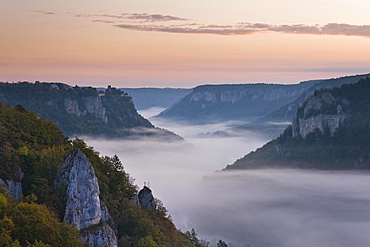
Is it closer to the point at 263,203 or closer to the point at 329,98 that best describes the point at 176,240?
the point at 263,203

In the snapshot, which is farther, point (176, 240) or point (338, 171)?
point (338, 171)

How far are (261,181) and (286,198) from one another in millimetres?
21803

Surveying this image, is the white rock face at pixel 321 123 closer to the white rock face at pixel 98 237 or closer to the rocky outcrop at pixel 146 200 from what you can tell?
the rocky outcrop at pixel 146 200

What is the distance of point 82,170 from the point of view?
51.0m

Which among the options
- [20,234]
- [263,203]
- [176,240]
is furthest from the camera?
[263,203]

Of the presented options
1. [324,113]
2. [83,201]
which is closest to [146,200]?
[83,201]

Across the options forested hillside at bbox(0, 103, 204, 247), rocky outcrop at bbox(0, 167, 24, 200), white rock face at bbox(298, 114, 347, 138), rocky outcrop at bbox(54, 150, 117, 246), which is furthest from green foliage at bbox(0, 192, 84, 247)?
white rock face at bbox(298, 114, 347, 138)

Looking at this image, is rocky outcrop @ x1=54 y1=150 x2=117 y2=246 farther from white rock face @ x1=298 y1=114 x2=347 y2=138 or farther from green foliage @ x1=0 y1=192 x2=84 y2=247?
white rock face @ x1=298 y1=114 x2=347 y2=138

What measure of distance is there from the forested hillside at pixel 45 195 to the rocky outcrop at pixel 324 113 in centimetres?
12343

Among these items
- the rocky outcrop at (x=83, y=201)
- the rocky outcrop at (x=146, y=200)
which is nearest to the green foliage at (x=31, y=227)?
the rocky outcrop at (x=83, y=201)

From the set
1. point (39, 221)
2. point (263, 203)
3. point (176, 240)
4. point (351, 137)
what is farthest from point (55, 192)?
point (351, 137)

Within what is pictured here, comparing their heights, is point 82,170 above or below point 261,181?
above

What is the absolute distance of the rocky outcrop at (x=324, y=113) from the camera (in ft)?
608

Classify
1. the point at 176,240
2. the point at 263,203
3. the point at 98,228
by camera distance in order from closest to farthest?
the point at 98,228 → the point at 176,240 → the point at 263,203
